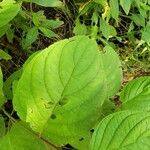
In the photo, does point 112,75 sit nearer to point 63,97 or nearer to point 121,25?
point 63,97

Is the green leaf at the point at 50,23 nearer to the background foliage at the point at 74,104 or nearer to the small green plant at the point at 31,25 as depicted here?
the small green plant at the point at 31,25

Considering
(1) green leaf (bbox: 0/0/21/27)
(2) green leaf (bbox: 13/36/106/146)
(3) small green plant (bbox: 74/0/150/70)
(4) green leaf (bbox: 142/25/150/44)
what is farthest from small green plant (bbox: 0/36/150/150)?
(4) green leaf (bbox: 142/25/150/44)

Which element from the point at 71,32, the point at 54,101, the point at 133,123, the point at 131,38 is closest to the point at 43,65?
the point at 54,101

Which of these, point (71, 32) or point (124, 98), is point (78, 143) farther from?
point (71, 32)

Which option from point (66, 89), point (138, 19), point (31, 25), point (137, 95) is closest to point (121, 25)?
point (138, 19)

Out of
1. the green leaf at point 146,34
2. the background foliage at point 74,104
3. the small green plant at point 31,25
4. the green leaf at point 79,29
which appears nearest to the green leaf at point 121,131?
the background foliage at point 74,104

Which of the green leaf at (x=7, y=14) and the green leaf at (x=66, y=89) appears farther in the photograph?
the green leaf at (x=7, y=14)
